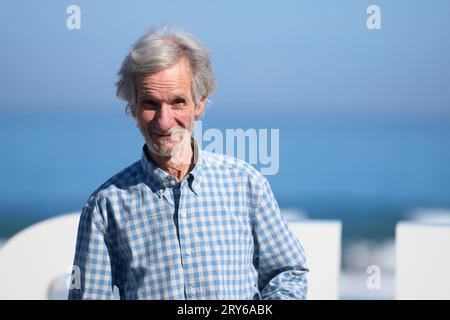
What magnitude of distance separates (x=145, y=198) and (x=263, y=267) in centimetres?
30

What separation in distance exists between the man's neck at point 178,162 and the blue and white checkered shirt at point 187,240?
2 cm

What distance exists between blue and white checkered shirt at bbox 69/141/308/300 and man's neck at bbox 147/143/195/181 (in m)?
0.02

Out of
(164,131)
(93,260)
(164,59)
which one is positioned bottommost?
(93,260)

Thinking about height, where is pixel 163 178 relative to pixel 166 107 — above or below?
below

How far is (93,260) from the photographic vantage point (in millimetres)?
1641

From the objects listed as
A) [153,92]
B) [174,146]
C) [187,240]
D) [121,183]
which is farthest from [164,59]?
[187,240]

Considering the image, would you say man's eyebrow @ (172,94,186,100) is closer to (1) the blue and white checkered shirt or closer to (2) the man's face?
(2) the man's face

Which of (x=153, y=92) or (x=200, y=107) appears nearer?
(x=153, y=92)

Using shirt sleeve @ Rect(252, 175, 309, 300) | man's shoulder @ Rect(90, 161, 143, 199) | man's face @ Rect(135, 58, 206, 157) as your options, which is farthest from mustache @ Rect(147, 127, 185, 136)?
shirt sleeve @ Rect(252, 175, 309, 300)

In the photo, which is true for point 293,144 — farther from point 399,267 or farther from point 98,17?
point 399,267

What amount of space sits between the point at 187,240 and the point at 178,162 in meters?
0.18

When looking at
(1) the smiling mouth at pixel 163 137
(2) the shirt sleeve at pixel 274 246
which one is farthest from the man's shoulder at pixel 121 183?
(2) the shirt sleeve at pixel 274 246

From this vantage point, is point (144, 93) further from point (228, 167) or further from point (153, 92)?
point (228, 167)
